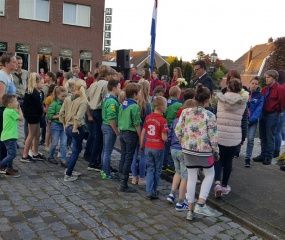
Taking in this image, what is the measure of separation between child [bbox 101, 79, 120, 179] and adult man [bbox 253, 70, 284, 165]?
10.8 feet

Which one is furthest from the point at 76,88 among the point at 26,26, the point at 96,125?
the point at 26,26

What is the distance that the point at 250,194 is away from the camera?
17.5ft

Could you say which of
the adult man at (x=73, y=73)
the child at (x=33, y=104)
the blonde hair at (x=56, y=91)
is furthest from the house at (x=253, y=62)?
the child at (x=33, y=104)

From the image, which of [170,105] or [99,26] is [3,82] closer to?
[170,105]

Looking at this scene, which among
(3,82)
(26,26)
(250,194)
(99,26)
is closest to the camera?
(250,194)

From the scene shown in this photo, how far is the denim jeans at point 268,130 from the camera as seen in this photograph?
7.11 meters

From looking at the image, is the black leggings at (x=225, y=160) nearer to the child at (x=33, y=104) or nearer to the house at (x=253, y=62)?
the child at (x=33, y=104)

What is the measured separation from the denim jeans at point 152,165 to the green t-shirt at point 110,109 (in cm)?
97

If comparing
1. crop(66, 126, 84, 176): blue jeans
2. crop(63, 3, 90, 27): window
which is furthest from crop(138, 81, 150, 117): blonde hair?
crop(63, 3, 90, 27): window

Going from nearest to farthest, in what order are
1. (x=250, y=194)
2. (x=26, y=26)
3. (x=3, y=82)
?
(x=250, y=194) → (x=3, y=82) → (x=26, y=26)

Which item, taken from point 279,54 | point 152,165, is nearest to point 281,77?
point 152,165

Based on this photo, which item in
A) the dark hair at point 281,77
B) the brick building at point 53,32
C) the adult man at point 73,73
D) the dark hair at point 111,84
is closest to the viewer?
the dark hair at point 111,84

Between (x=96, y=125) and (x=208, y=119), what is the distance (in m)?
2.66

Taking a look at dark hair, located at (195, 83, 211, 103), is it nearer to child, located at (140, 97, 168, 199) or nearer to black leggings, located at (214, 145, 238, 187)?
child, located at (140, 97, 168, 199)
